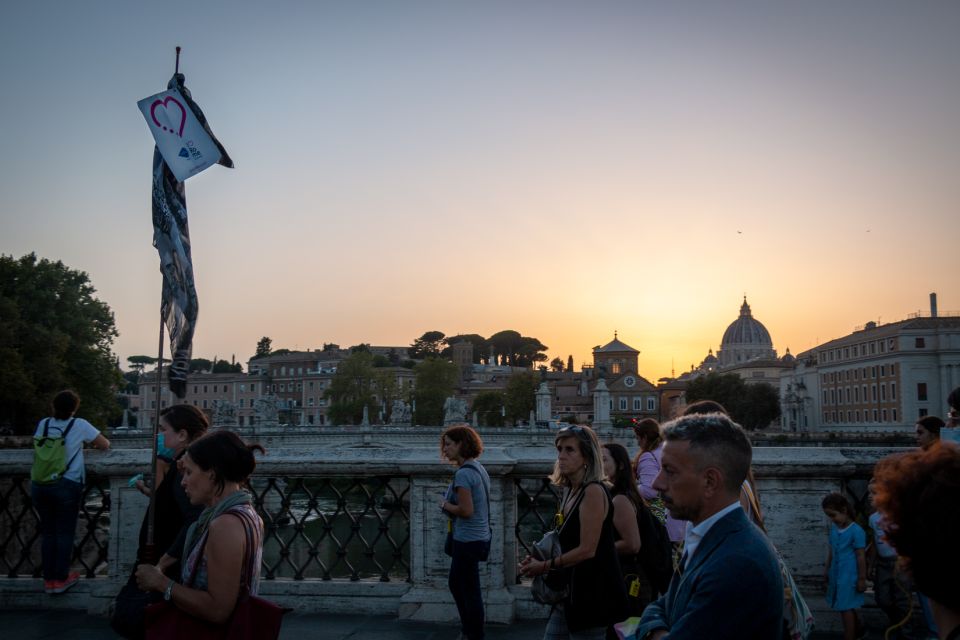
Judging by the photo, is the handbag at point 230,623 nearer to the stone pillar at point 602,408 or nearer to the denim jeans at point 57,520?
the denim jeans at point 57,520

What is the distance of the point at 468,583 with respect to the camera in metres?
4.96

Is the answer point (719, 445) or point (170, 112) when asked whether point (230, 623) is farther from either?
point (170, 112)

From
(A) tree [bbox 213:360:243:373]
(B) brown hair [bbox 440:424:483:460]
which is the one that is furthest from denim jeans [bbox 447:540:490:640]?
(A) tree [bbox 213:360:243:373]

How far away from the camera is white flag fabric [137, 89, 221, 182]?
4.68 metres

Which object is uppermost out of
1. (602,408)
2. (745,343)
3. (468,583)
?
(745,343)

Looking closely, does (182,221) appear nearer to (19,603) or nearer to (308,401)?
(19,603)

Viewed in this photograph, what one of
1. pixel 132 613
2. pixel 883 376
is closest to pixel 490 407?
pixel 883 376

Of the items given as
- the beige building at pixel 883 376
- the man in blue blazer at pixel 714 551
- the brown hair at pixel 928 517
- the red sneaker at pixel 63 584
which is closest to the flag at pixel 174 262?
the red sneaker at pixel 63 584

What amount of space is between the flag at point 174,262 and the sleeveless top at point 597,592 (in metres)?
2.36

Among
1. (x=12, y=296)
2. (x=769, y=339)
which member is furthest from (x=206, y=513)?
(x=769, y=339)

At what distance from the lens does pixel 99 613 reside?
5996 mm

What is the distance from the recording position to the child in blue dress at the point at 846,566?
16.8 ft

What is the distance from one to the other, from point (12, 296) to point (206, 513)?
39050 mm

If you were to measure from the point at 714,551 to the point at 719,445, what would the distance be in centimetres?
31
